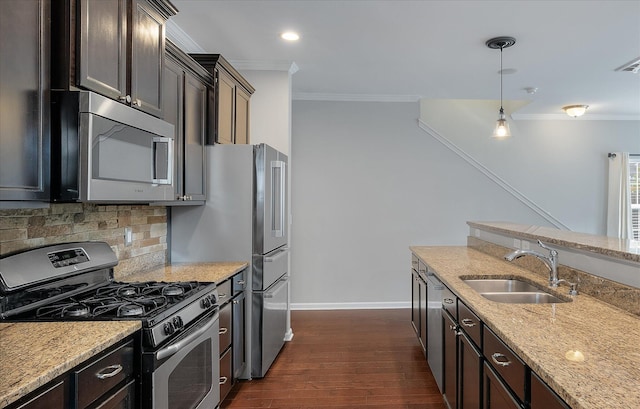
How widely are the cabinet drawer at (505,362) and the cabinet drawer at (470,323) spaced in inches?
2.7

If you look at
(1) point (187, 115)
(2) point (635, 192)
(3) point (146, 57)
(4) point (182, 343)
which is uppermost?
(3) point (146, 57)

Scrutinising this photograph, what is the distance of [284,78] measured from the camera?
3.88m

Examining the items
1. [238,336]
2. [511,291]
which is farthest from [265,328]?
[511,291]

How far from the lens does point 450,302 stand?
2316 mm

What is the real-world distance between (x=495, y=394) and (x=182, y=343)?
1.35m

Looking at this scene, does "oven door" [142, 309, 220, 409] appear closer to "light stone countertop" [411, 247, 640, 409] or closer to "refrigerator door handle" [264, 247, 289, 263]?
"refrigerator door handle" [264, 247, 289, 263]

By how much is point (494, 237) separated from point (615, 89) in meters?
2.71

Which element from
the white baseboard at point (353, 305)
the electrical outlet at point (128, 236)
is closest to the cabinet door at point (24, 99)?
the electrical outlet at point (128, 236)

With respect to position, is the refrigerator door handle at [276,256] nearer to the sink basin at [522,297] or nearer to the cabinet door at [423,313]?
the cabinet door at [423,313]

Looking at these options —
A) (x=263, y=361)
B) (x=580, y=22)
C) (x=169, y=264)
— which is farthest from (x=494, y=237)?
(x=169, y=264)

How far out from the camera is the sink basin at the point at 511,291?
86.4 inches

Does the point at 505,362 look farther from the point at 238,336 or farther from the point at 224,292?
the point at 238,336

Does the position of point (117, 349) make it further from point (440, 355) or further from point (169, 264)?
point (440, 355)

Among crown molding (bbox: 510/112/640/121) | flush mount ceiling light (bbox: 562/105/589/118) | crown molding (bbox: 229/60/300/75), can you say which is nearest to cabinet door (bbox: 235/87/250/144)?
crown molding (bbox: 229/60/300/75)
